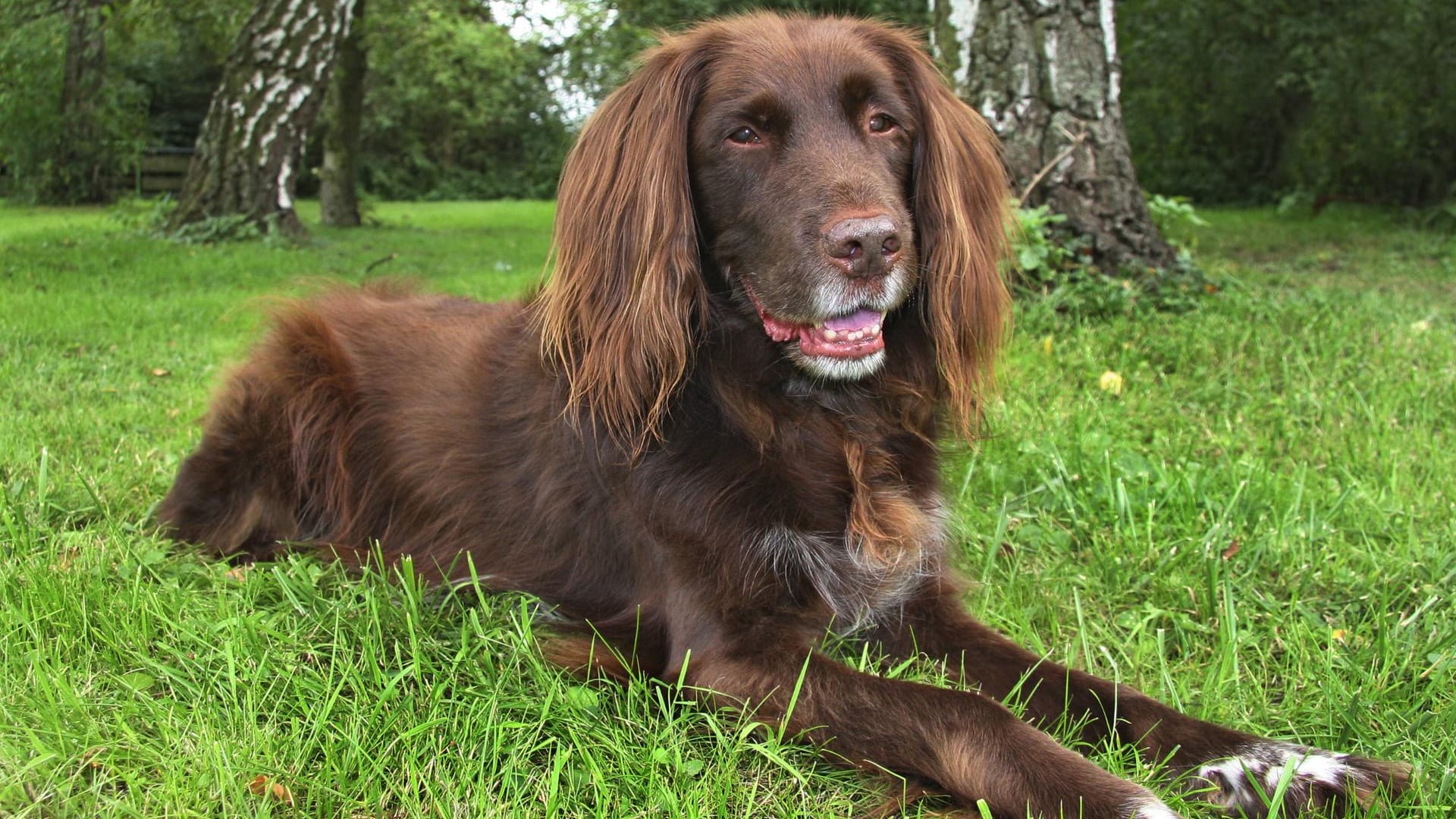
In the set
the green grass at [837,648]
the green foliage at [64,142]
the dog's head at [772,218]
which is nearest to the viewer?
the green grass at [837,648]

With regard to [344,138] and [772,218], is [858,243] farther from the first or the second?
[344,138]

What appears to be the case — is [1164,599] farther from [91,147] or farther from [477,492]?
[91,147]

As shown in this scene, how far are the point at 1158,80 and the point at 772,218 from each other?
562 inches

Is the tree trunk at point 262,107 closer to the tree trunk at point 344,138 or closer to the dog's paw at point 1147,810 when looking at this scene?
the tree trunk at point 344,138

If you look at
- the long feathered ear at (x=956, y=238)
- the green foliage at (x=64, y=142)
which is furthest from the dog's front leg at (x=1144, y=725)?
the green foliage at (x=64, y=142)

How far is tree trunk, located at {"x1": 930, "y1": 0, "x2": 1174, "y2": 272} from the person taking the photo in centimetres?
538

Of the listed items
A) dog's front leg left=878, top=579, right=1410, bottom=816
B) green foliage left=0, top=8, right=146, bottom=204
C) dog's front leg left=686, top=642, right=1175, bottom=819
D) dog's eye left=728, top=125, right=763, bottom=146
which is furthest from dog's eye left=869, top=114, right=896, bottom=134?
green foliage left=0, top=8, right=146, bottom=204

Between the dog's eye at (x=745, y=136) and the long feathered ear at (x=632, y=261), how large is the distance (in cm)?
11

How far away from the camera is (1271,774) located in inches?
78.7

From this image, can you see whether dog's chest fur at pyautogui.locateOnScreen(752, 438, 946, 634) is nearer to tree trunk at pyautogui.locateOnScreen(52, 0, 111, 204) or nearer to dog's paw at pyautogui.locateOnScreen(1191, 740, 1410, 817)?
dog's paw at pyautogui.locateOnScreen(1191, 740, 1410, 817)

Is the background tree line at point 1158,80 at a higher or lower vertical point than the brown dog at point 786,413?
higher

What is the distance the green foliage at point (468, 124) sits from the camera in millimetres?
30156

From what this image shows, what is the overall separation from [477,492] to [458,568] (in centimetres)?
20

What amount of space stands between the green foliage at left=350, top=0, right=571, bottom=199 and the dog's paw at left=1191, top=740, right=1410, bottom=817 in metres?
28.4
